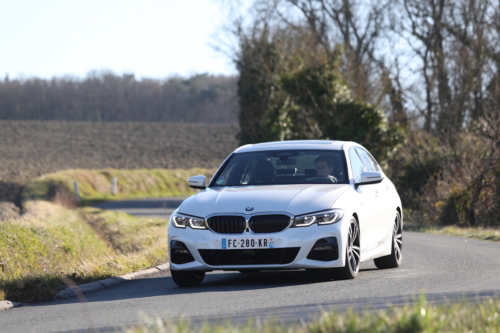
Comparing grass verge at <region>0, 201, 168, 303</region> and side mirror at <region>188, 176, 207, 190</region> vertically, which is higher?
side mirror at <region>188, 176, 207, 190</region>

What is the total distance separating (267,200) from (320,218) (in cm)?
60

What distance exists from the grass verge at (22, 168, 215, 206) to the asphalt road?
87.8 feet

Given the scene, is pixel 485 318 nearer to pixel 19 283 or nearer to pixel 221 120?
pixel 19 283

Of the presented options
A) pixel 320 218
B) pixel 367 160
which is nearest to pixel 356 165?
pixel 367 160

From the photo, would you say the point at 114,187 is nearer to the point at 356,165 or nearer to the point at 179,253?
the point at 356,165

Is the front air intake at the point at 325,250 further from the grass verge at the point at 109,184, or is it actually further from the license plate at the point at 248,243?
the grass verge at the point at 109,184

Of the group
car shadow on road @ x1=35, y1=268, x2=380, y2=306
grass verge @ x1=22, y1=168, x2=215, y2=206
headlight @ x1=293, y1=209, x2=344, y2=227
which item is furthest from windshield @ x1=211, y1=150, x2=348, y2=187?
grass verge @ x1=22, y1=168, x2=215, y2=206

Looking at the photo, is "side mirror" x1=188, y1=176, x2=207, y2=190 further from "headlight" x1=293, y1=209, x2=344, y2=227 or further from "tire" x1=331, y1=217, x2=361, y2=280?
"tire" x1=331, y1=217, x2=361, y2=280

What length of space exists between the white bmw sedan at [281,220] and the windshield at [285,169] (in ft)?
0.04

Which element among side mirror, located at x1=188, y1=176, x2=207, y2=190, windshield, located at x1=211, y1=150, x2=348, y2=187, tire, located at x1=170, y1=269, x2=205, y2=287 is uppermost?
windshield, located at x1=211, y1=150, x2=348, y2=187

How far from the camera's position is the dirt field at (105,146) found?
2233 inches

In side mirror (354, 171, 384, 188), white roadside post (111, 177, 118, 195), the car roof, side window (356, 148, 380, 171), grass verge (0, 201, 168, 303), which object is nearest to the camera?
grass verge (0, 201, 168, 303)

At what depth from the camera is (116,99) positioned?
411 ft

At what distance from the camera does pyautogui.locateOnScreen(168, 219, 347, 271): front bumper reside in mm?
8602
